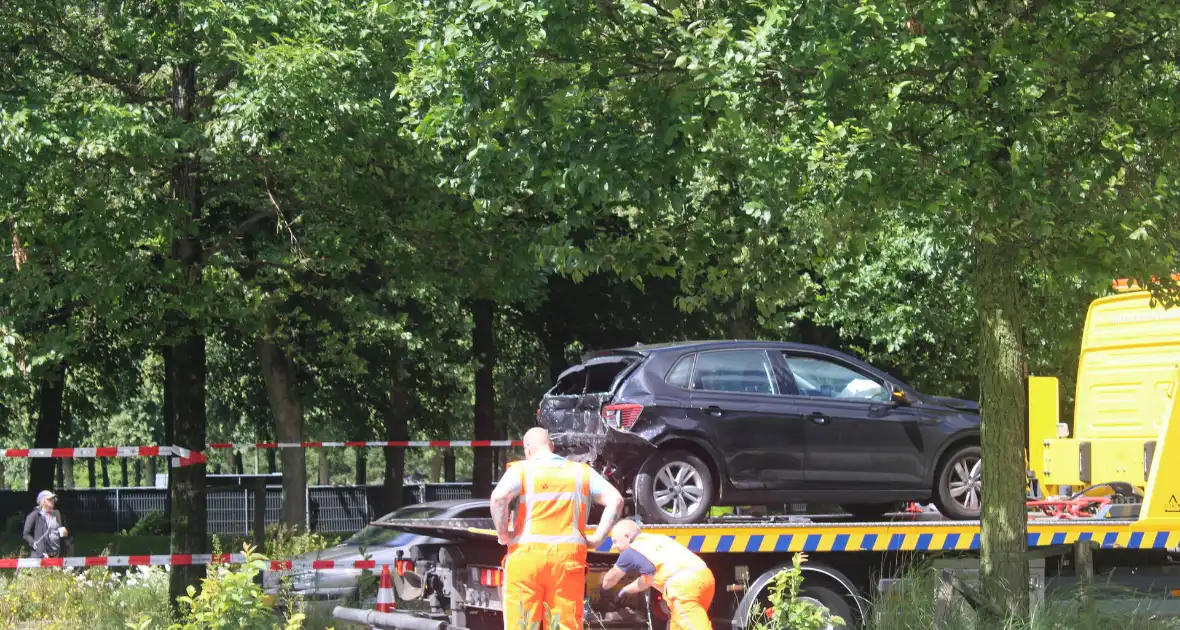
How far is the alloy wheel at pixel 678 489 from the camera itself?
1023 centimetres

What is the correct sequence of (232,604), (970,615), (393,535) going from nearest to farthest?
(232,604), (970,615), (393,535)

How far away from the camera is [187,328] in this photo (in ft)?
47.7

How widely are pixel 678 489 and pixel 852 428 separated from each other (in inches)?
58.0

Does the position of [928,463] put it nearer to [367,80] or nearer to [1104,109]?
[1104,109]

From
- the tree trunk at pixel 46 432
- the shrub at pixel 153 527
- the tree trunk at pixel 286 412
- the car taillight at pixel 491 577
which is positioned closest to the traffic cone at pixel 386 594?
the car taillight at pixel 491 577

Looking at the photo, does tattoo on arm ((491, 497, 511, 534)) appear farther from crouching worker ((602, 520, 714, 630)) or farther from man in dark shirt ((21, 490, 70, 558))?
man in dark shirt ((21, 490, 70, 558))

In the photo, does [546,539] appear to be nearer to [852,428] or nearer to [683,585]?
[683,585]

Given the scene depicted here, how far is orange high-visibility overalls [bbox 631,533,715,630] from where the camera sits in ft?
26.7

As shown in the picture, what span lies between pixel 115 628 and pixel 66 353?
335 cm

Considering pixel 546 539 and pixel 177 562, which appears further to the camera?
pixel 177 562

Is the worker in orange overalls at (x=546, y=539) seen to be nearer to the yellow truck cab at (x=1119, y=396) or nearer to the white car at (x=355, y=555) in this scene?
the white car at (x=355, y=555)

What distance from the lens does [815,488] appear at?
1069 cm

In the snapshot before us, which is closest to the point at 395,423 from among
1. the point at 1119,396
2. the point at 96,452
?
the point at 96,452

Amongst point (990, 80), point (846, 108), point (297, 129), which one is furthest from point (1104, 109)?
point (297, 129)
